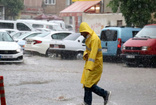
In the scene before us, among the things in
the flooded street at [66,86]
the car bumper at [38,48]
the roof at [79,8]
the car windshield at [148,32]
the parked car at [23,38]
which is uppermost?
the roof at [79,8]

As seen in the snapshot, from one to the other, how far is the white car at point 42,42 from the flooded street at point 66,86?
21.4 feet

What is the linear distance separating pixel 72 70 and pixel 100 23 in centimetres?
1921

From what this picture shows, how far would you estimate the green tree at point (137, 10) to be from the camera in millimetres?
26188

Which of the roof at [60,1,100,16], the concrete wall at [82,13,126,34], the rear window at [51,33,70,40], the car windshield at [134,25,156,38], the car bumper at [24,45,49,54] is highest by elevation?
the roof at [60,1,100,16]

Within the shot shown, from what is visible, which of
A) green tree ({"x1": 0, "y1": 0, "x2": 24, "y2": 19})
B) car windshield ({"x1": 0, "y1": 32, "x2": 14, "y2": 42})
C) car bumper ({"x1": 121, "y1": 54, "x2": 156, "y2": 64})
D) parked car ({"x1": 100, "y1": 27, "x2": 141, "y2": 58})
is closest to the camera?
car bumper ({"x1": 121, "y1": 54, "x2": 156, "y2": 64})

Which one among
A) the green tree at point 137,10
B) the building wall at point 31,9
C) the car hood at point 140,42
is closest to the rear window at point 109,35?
the car hood at point 140,42

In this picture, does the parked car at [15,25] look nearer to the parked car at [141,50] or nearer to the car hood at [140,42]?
the parked car at [141,50]

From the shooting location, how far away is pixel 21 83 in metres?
12.6

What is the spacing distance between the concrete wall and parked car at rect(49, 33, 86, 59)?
11636mm

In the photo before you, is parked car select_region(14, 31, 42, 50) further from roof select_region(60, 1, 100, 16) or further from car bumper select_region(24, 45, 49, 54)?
roof select_region(60, 1, 100, 16)

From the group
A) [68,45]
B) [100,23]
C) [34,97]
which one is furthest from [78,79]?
[100,23]

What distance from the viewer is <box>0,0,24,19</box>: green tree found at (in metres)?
62.4

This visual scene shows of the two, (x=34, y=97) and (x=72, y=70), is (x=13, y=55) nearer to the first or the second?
(x=72, y=70)

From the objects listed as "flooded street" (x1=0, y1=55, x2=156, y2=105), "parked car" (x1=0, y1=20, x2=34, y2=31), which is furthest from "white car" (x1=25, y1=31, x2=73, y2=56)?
"parked car" (x1=0, y1=20, x2=34, y2=31)
